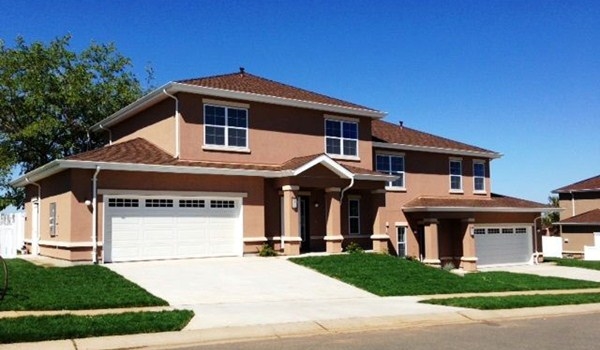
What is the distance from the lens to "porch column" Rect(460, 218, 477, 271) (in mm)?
30000

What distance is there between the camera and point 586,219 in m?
43.0

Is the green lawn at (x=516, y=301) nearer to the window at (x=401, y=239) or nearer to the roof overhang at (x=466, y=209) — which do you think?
the roof overhang at (x=466, y=209)

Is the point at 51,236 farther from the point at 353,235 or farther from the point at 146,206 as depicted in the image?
the point at 353,235

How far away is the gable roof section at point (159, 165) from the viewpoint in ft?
66.2

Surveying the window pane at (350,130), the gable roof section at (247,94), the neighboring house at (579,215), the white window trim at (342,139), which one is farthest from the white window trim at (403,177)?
the neighboring house at (579,215)

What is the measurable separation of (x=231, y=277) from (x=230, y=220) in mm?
5012

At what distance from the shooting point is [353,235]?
2720 centimetres

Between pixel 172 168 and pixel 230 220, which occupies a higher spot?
pixel 172 168

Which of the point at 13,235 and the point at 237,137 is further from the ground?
the point at 237,137


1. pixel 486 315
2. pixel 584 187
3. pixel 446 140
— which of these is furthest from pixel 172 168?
pixel 584 187

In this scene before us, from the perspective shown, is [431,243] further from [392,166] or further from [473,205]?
[392,166]

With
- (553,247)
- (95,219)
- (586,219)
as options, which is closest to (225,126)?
(95,219)

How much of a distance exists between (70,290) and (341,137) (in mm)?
15215

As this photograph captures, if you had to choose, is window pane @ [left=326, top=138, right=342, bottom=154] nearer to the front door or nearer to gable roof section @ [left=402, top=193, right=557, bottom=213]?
the front door
